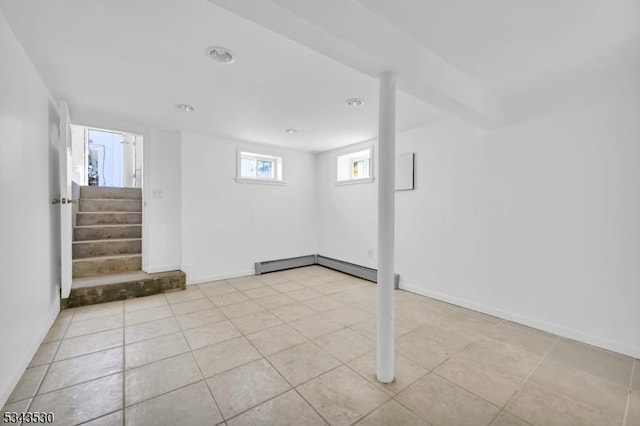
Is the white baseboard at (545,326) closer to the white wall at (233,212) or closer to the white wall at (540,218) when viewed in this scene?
the white wall at (540,218)

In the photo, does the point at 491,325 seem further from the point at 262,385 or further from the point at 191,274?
the point at 191,274

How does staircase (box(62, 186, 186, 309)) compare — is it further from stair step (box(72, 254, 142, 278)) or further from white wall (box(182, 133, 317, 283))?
white wall (box(182, 133, 317, 283))

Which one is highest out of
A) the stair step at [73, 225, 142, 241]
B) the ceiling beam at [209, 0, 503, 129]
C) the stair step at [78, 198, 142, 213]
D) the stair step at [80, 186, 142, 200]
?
the ceiling beam at [209, 0, 503, 129]

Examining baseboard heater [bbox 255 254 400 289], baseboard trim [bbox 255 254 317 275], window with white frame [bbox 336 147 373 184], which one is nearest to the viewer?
baseboard heater [bbox 255 254 400 289]

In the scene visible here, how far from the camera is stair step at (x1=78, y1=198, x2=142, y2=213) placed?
437 centimetres

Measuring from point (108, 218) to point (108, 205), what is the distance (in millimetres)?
340

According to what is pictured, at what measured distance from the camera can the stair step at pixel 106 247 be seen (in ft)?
12.3

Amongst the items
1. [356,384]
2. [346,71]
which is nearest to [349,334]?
[356,384]

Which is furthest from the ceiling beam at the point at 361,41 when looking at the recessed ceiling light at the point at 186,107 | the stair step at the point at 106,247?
the stair step at the point at 106,247

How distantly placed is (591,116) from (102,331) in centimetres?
466

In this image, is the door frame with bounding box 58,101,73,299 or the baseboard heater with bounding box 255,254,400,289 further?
the baseboard heater with bounding box 255,254,400,289

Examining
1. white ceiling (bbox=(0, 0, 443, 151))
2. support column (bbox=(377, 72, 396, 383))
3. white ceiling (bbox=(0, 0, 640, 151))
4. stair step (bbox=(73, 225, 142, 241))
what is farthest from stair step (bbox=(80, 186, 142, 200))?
support column (bbox=(377, 72, 396, 383))

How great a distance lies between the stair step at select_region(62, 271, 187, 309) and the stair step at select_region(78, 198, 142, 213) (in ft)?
4.97

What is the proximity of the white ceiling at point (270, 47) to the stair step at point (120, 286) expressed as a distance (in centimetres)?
200
